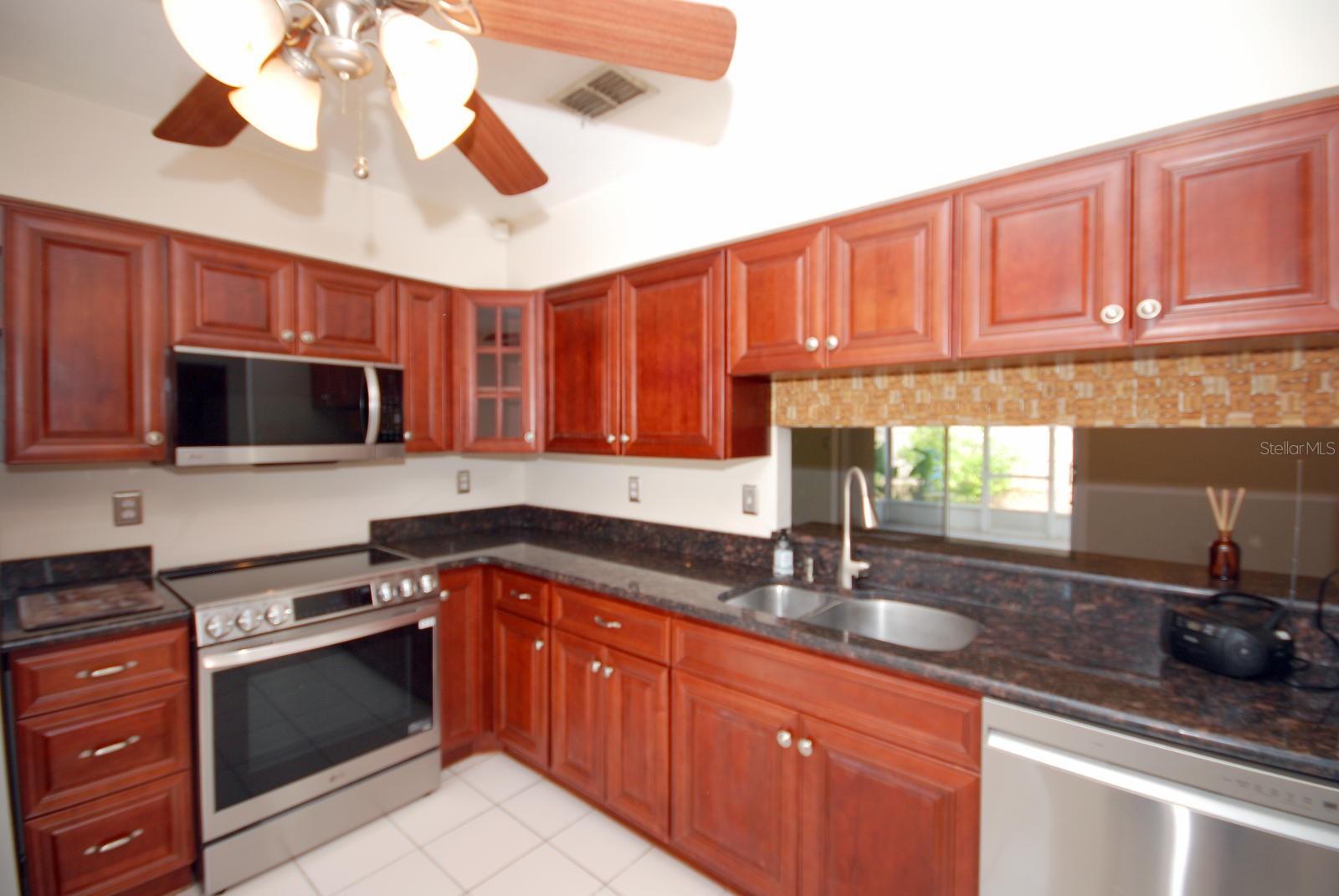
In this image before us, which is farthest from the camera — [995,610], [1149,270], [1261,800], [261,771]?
[261,771]

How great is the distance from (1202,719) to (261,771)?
2.58 metres

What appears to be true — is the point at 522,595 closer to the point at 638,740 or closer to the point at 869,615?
the point at 638,740

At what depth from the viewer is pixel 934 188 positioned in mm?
1613

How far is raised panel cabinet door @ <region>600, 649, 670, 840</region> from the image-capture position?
195 centimetres

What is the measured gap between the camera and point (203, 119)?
1.41 m

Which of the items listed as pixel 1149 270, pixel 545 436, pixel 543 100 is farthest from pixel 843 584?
pixel 543 100

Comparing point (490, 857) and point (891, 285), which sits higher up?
point (891, 285)

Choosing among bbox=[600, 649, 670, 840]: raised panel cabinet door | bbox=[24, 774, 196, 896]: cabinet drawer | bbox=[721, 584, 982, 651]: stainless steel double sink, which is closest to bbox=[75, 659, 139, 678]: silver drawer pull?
bbox=[24, 774, 196, 896]: cabinet drawer

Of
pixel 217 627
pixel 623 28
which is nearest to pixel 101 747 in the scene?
pixel 217 627

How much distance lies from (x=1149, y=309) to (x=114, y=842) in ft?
10.3

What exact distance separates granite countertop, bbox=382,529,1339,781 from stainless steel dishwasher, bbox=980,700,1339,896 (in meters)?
0.04

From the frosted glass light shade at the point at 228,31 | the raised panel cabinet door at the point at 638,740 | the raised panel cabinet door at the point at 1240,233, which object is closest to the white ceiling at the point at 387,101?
the frosted glass light shade at the point at 228,31

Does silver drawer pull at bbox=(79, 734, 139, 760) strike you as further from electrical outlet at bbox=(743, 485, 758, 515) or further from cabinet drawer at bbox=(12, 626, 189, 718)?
electrical outlet at bbox=(743, 485, 758, 515)

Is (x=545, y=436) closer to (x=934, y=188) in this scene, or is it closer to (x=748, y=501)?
(x=748, y=501)
